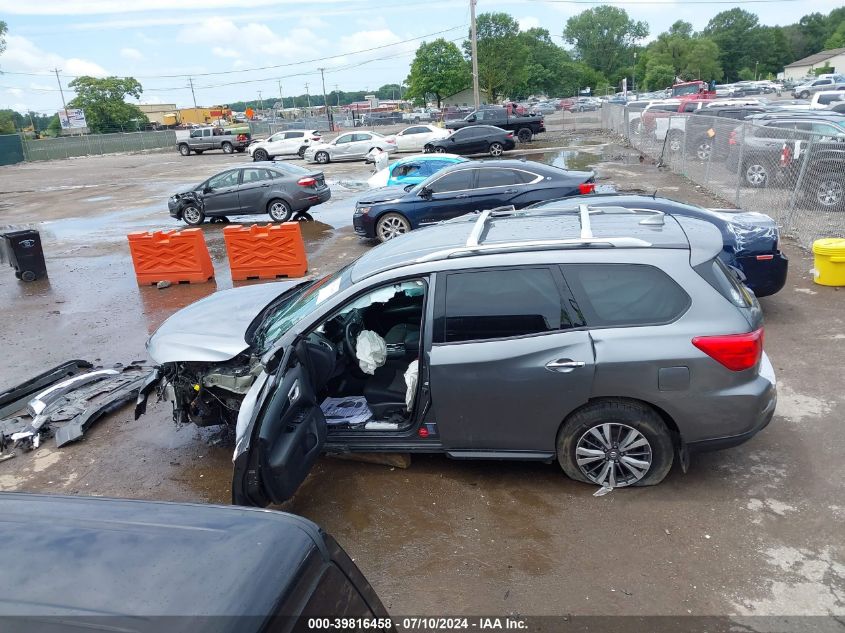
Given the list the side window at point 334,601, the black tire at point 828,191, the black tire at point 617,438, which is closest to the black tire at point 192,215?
the black tire at point 828,191

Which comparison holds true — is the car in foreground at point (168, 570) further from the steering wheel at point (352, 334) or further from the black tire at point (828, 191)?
the black tire at point (828, 191)

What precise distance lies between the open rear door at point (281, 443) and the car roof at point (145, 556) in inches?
55.9

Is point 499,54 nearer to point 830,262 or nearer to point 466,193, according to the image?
point 466,193

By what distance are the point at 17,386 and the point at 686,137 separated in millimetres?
17723

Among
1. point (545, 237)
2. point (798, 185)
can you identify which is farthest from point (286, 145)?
point (545, 237)

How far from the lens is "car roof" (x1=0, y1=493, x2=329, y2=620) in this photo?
1.83 metres

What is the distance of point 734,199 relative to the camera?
46.3 feet

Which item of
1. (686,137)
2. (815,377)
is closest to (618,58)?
(686,137)

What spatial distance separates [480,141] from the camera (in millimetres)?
27484

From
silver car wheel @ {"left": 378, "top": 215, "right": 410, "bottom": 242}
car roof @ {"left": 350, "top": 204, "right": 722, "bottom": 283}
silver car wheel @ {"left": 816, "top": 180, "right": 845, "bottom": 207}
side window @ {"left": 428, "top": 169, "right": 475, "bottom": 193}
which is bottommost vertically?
silver car wheel @ {"left": 378, "top": 215, "right": 410, "bottom": 242}

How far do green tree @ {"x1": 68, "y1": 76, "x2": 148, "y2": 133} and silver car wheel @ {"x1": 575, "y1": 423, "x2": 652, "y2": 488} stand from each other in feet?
299

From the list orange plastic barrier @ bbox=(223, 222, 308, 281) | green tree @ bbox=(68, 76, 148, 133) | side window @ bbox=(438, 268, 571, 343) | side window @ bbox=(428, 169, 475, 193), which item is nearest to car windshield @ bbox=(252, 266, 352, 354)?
side window @ bbox=(438, 268, 571, 343)

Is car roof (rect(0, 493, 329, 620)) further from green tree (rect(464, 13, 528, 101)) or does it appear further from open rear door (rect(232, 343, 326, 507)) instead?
green tree (rect(464, 13, 528, 101))

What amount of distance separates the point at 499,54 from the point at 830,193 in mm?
77868
